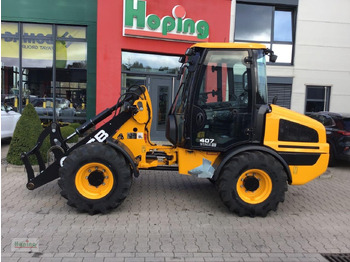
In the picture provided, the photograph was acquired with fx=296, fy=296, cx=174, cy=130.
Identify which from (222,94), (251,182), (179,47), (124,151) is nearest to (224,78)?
(222,94)

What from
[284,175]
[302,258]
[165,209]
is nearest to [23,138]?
[165,209]

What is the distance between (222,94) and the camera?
471 centimetres

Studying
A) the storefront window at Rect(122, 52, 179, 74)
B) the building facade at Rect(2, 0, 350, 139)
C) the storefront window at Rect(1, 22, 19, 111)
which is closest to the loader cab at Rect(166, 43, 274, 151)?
the building facade at Rect(2, 0, 350, 139)

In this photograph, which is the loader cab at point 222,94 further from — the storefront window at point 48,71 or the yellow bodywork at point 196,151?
the storefront window at point 48,71

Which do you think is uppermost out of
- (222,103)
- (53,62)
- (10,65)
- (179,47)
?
(179,47)

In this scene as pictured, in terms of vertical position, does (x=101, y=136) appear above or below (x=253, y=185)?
above

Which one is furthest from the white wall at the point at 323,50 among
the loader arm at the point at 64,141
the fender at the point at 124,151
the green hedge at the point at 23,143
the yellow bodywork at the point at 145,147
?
the green hedge at the point at 23,143

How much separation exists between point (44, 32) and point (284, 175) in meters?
10.8

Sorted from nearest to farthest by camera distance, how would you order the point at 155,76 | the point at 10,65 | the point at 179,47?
the point at 179,47
the point at 155,76
the point at 10,65

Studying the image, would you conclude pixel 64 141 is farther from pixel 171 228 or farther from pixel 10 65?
pixel 10 65

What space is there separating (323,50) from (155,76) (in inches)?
271

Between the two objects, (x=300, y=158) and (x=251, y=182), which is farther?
(x=300, y=158)

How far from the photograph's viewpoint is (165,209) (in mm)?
4844

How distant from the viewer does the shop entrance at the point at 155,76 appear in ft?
37.1
